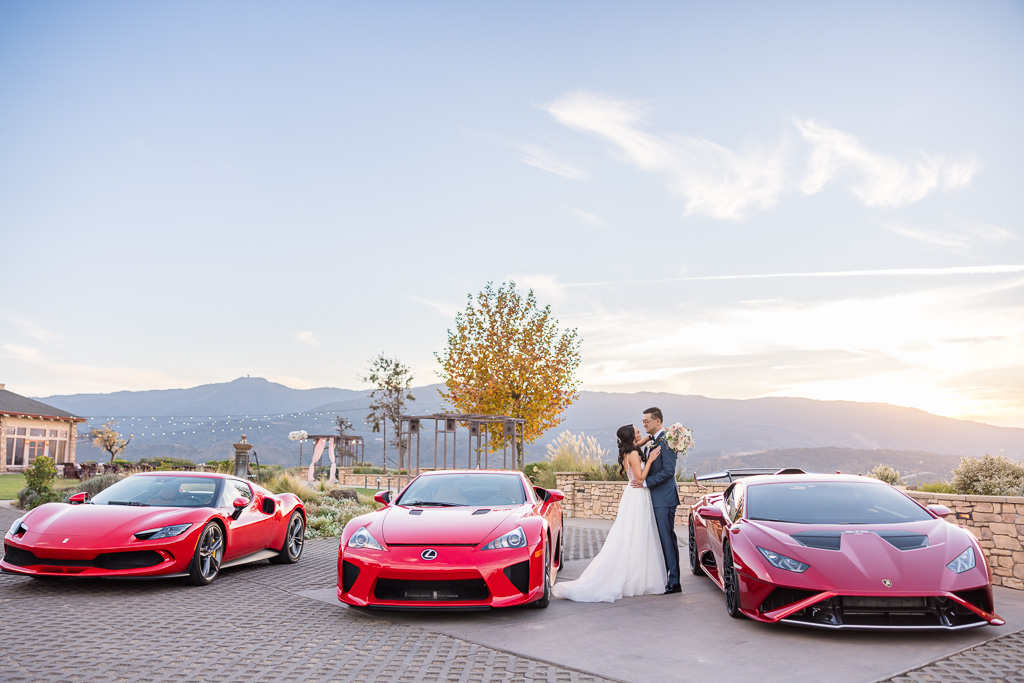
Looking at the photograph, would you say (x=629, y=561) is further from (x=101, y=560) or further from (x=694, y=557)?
(x=101, y=560)

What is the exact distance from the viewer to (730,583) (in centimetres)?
652

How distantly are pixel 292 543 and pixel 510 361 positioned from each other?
18.4 metres

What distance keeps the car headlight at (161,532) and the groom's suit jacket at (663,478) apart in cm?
517

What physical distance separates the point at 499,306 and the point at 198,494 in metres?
21.0

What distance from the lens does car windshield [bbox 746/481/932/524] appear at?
643 cm

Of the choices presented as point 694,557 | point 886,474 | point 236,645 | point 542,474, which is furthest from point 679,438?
point 542,474

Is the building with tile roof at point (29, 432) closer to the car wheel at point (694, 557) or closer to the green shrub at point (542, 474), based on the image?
the green shrub at point (542, 474)

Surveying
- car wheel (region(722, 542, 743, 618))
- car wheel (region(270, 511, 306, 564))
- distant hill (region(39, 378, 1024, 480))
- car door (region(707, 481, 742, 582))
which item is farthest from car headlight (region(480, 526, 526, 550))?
distant hill (region(39, 378, 1024, 480))

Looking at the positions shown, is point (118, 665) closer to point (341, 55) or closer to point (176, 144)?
point (341, 55)

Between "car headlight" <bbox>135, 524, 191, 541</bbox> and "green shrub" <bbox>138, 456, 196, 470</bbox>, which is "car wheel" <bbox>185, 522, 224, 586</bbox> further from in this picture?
"green shrub" <bbox>138, 456, 196, 470</bbox>

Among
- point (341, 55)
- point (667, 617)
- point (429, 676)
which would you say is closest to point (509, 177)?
point (341, 55)

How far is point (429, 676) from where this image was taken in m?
4.61

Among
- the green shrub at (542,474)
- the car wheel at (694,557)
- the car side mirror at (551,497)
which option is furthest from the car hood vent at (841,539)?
the green shrub at (542,474)

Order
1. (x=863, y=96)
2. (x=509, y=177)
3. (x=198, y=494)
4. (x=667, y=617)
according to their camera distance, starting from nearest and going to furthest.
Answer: (x=667, y=617) → (x=198, y=494) → (x=863, y=96) → (x=509, y=177)
